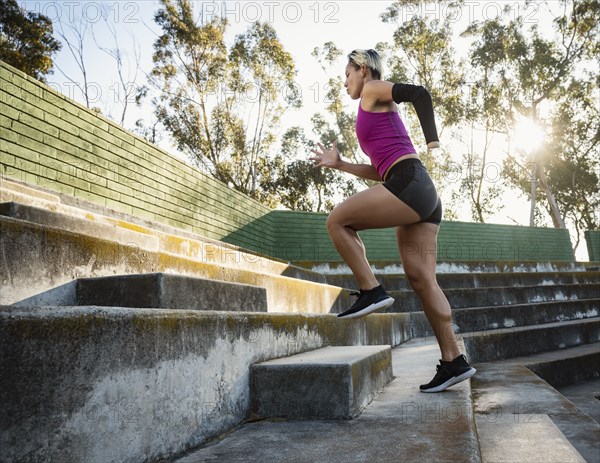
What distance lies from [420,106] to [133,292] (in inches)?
60.1

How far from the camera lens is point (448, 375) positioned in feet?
7.93

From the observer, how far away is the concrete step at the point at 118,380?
1013 millimetres

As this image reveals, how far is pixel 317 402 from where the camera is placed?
1.96 m

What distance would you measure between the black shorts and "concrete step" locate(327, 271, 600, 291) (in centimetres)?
530

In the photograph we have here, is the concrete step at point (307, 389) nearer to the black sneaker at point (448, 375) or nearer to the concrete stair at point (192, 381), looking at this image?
the concrete stair at point (192, 381)

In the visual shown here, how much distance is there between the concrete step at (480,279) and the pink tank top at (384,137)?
5252 millimetres

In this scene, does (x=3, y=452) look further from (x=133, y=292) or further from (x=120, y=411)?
(x=133, y=292)

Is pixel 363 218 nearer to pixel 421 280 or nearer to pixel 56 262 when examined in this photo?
pixel 421 280

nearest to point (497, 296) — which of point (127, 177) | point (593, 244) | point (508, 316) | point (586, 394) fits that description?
point (508, 316)

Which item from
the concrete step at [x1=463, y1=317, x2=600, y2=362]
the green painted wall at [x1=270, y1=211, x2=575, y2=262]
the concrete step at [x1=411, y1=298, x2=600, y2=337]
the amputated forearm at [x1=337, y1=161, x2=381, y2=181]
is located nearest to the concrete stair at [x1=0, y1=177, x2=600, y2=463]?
the amputated forearm at [x1=337, y1=161, x2=381, y2=181]

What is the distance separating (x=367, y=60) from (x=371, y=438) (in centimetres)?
178

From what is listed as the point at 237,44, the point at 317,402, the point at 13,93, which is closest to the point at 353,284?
the point at 13,93

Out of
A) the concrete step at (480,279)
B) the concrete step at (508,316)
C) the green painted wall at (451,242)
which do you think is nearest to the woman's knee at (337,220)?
the concrete step at (508,316)

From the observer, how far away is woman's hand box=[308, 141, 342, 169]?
270 cm
